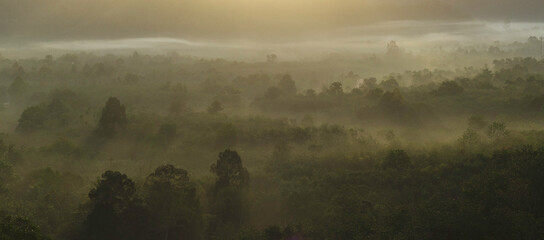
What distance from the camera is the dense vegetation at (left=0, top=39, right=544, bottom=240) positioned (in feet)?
191

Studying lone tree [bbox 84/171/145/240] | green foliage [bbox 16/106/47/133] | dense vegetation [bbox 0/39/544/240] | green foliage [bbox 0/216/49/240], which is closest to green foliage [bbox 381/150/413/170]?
dense vegetation [bbox 0/39/544/240]

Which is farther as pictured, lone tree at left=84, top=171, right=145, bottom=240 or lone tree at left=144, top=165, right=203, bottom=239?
lone tree at left=144, top=165, right=203, bottom=239

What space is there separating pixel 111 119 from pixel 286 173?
5765 centimetres

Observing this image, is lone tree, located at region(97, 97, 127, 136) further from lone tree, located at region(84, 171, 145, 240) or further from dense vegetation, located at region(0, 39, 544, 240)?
lone tree, located at region(84, 171, 145, 240)

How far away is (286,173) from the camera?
95438 mm

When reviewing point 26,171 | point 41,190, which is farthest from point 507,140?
point 26,171

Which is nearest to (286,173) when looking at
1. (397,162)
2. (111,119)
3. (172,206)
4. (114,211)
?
(397,162)

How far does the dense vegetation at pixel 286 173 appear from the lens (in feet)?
191

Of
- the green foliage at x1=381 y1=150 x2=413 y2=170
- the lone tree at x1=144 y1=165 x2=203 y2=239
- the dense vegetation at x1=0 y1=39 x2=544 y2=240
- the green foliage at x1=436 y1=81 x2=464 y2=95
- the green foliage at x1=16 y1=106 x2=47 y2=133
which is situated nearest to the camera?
the dense vegetation at x1=0 y1=39 x2=544 y2=240

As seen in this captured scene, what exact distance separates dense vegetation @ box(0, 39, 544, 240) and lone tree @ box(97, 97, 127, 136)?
14.7 inches

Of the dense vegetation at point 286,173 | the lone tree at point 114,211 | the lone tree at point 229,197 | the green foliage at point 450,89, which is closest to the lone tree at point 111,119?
the dense vegetation at point 286,173

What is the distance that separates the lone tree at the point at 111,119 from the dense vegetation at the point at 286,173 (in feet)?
1.22

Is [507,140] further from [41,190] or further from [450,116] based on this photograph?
[41,190]

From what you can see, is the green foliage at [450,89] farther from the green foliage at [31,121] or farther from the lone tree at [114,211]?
the green foliage at [31,121]
